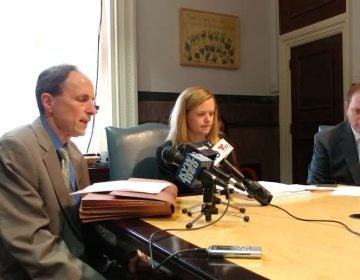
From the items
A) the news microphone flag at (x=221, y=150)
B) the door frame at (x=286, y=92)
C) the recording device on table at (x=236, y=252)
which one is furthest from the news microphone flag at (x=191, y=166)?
the door frame at (x=286, y=92)

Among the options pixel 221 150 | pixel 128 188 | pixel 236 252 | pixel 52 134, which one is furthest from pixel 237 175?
pixel 52 134

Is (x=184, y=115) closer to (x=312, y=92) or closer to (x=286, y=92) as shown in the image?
(x=312, y=92)

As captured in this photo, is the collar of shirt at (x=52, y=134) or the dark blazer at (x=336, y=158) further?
the dark blazer at (x=336, y=158)

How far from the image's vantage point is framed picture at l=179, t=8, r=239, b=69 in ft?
12.6

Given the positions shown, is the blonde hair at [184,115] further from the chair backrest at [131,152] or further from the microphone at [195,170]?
the microphone at [195,170]

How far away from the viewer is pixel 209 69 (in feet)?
13.1

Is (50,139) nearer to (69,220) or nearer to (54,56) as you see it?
(69,220)

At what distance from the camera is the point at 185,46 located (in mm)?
3846

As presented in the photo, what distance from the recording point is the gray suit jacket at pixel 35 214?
3.71ft

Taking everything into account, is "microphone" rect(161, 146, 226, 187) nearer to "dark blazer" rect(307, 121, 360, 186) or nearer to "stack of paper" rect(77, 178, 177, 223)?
"stack of paper" rect(77, 178, 177, 223)

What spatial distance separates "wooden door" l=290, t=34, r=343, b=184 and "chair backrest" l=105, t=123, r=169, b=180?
6.58ft

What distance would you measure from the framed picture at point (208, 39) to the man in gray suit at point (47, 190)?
2.40 metres

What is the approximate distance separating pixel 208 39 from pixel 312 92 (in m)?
1.13

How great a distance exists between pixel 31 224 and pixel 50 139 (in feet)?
1.12
